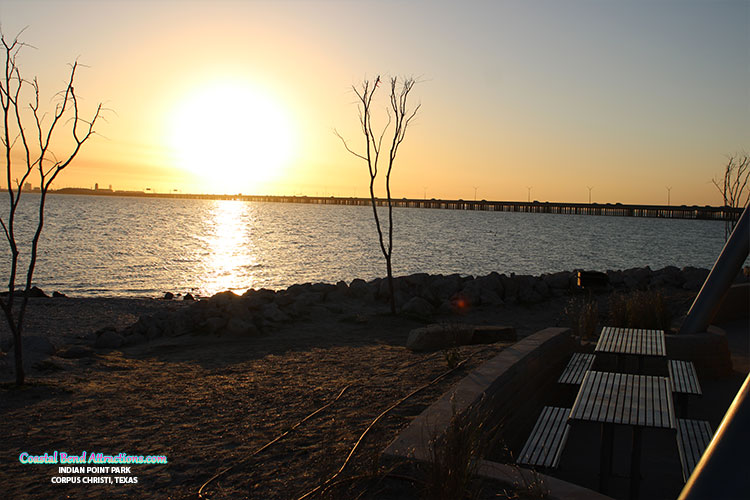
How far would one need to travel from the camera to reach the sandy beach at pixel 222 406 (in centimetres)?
392

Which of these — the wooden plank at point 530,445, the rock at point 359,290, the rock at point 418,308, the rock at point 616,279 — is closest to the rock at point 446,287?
the rock at point 418,308

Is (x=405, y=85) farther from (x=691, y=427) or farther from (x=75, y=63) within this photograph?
(x=691, y=427)

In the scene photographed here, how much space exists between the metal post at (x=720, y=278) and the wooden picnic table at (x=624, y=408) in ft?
10.6

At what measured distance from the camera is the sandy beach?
392 centimetres

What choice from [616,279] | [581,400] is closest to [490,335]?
→ [581,400]

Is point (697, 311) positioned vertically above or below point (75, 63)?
below

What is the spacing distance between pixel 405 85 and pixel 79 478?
396 inches

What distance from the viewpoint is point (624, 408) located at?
3945mm

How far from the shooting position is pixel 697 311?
25.1 feet

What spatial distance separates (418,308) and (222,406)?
712 centimetres

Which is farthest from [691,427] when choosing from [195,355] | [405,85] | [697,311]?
[405,85]

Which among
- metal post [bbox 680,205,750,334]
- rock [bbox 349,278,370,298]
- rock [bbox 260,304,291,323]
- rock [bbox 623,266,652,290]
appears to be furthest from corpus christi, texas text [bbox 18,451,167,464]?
rock [bbox 623,266,652,290]

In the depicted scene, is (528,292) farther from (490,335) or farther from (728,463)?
(728,463)

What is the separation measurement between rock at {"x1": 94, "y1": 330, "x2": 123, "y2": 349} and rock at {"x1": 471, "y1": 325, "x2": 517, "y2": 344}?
18.9ft
